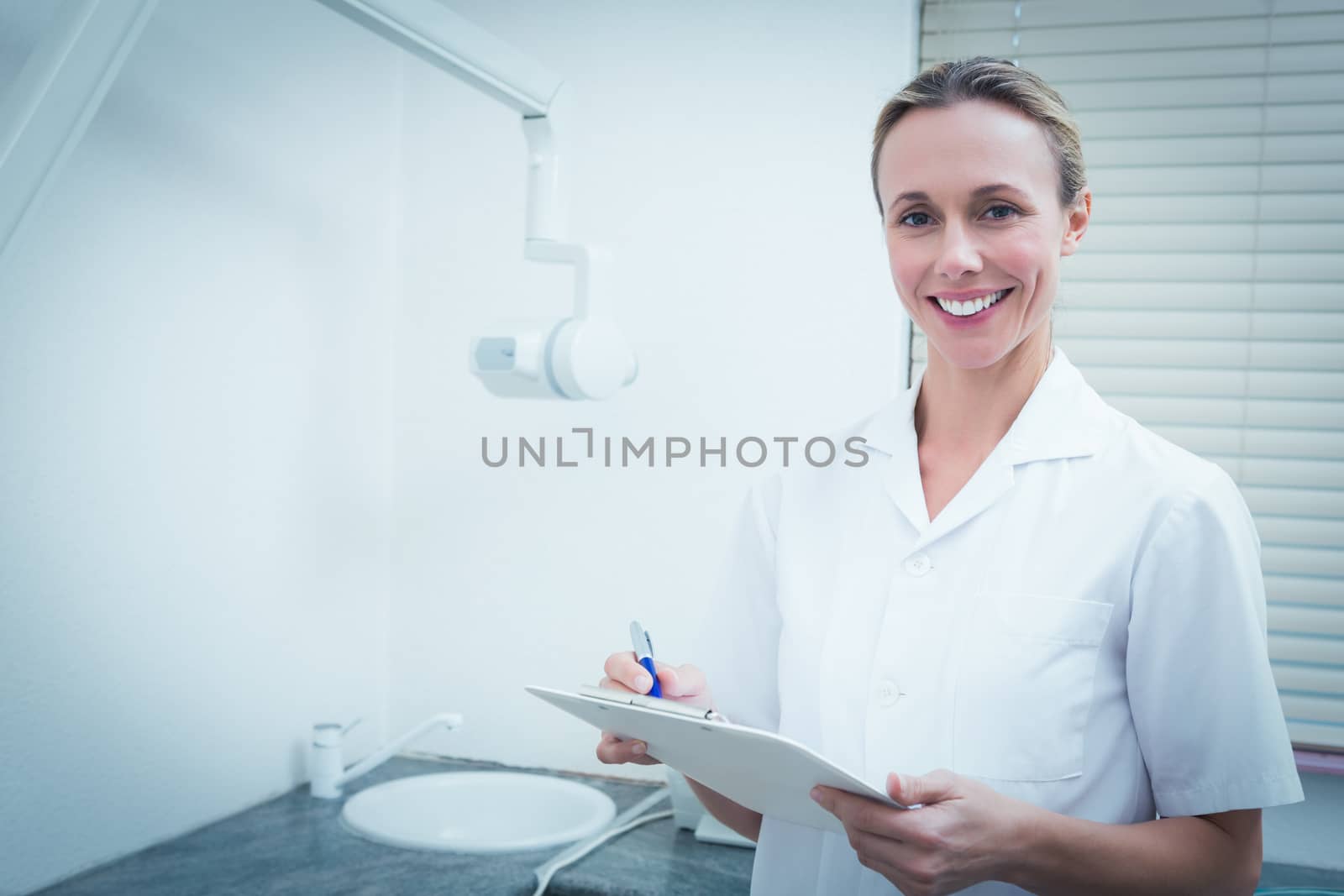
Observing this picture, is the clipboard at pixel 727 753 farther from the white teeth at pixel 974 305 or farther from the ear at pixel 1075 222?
the ear at pixel 1075 222

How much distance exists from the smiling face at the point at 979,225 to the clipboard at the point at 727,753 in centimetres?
41

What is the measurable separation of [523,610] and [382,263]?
2.27 feet

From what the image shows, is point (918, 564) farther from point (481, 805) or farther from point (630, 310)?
point (481, 805)

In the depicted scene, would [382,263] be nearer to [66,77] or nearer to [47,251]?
[47,251]

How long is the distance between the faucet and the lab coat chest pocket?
1.10 meters

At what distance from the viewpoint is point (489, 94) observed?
1.48m

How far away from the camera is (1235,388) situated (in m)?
1.65

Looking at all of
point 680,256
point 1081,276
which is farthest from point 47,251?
point 1081,276

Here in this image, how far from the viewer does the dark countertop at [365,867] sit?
136 cm

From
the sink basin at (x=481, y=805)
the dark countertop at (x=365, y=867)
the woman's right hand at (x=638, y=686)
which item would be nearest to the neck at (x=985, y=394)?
the woman's right hand at (x=638, y=686)

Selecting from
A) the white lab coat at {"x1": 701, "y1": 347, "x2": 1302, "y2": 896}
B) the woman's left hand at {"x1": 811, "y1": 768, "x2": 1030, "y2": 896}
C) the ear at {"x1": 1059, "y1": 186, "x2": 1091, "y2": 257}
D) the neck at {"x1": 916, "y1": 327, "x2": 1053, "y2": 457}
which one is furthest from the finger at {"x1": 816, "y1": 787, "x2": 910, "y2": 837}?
the ear at {"x1": 1059, "y1": 186, "x2": 1091, "y2": 257}

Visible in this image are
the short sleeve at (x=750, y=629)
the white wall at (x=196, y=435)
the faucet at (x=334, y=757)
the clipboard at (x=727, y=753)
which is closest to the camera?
the clipboard at (x=727, y=753)

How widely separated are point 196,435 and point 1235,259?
63.7 inches

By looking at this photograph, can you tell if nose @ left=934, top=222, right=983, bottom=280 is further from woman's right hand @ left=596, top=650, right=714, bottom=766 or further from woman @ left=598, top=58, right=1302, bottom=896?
woman's right hand @ left=596, top=650, right=714, bottom=766
